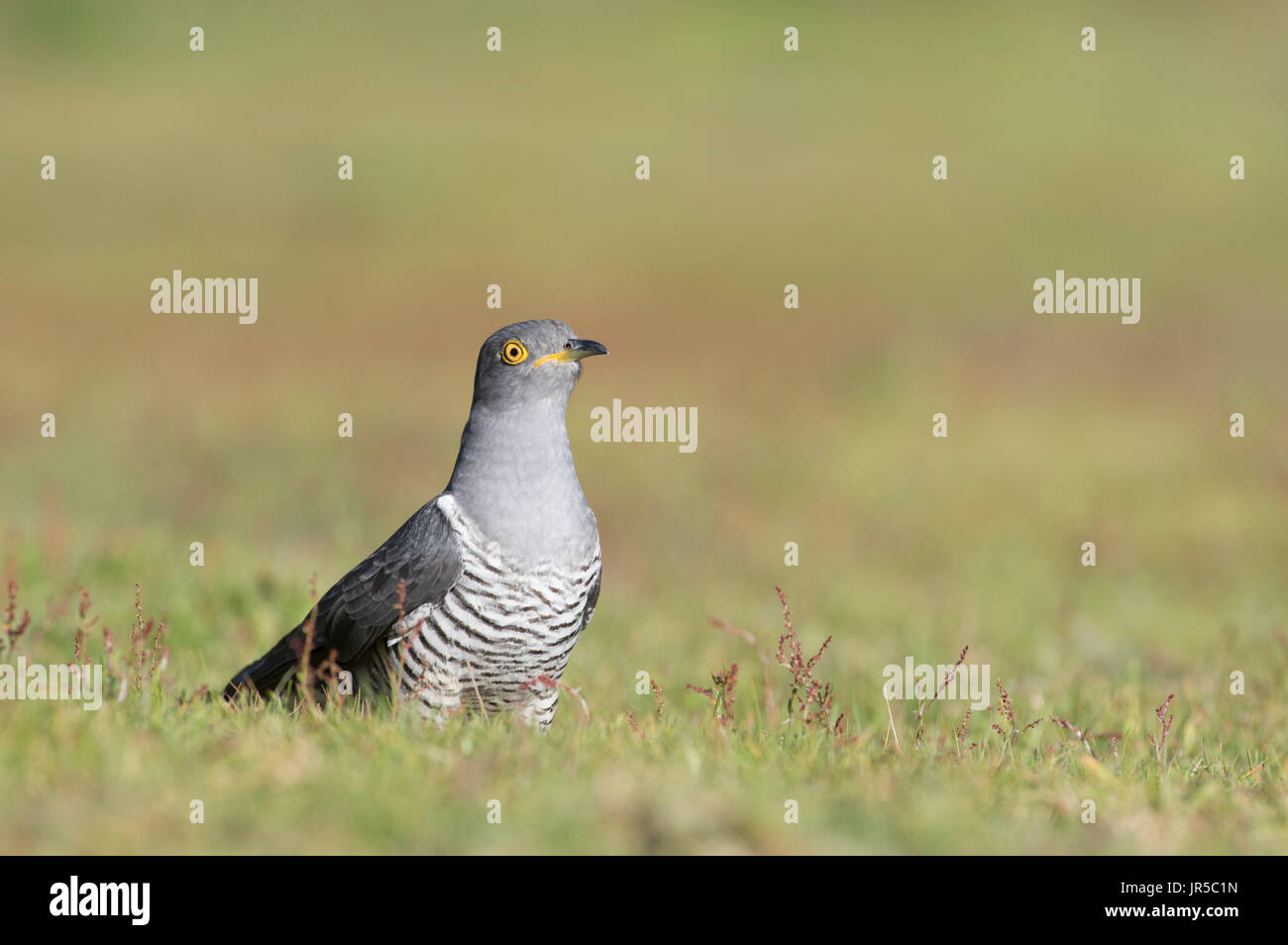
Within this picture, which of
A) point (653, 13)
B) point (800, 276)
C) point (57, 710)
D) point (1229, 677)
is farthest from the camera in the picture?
point (653, 13)

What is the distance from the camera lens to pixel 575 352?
240 inches

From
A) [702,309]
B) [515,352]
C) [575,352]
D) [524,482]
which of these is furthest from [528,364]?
[702,309]

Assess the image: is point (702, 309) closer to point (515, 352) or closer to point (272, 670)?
point (515, 352)

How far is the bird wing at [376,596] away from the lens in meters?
5.68

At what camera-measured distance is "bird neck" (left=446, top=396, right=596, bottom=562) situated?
5660 mm

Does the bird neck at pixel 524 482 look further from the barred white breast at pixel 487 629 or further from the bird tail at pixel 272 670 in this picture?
the bird tail at pixel 272 670

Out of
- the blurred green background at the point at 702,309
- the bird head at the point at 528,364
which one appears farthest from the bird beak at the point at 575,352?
the blurred green background at the point at 702,309

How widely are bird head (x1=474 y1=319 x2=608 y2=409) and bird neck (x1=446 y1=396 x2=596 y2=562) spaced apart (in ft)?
0.14

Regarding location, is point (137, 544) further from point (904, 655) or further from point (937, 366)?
point (937, 366)

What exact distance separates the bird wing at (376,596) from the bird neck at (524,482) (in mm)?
190

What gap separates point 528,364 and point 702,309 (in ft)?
58.6

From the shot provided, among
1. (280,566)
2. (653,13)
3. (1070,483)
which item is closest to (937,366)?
(1070,483)

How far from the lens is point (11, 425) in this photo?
15594mm

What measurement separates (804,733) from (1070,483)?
10.7 m
